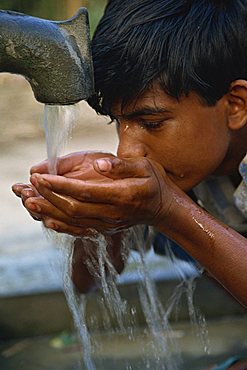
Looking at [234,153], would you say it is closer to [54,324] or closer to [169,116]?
[169,116]

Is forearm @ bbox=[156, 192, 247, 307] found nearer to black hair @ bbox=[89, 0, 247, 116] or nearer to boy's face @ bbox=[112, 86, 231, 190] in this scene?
boy's face @ bbox=[112, 86, 231, 190]

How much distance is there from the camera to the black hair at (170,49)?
2295mm

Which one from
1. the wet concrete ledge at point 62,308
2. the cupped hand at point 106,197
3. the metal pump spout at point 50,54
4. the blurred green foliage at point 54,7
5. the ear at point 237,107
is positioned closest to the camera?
the metal pump spout at point 50,54

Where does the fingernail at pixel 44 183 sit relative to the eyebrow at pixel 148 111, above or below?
below

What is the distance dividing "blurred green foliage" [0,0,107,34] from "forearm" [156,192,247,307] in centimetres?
413

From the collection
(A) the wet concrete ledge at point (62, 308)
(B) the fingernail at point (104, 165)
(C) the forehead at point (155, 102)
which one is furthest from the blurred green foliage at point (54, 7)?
(B) the fingernail at point (104, 165)

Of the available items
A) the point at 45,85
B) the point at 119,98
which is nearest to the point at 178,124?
the point at 119,98

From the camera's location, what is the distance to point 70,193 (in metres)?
2.07

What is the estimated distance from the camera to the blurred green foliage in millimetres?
6336

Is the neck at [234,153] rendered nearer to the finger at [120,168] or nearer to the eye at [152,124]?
the eye at [152,124]

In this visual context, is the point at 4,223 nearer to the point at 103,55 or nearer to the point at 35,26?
the point at 103,55

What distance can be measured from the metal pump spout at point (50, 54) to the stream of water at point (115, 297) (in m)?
0.24

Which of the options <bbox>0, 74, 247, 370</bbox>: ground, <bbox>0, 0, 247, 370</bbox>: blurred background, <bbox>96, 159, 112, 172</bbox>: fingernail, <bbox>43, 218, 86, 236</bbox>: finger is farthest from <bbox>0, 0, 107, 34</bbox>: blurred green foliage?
<bbox>96, 159, 112, 172</bbox>: fingernail

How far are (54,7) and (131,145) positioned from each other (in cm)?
475
